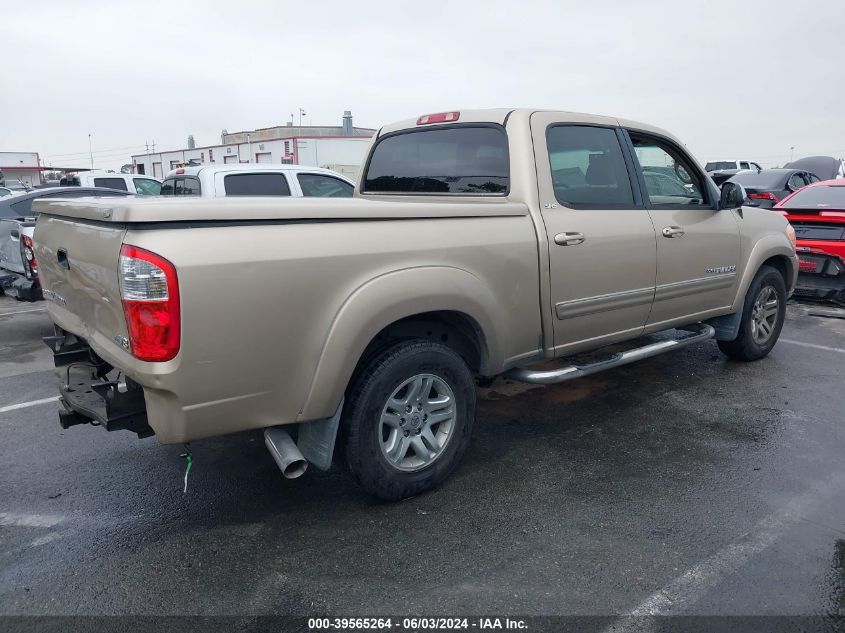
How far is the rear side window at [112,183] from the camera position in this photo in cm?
1341

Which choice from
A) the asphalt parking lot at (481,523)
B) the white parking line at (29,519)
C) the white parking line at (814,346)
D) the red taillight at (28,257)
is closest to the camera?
the asphalt parking lot at (481,523)

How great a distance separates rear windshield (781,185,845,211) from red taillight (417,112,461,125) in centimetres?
572

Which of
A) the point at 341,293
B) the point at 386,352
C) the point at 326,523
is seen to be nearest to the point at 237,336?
the point at 341,293

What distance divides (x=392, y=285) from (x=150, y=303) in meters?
1.03

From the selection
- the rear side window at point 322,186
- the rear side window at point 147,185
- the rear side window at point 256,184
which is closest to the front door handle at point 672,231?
the rear side window at point 322,186

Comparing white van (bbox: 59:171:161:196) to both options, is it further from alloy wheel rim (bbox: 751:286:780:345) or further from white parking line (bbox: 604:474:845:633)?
white parking line (bbox: 604:474:845:633)

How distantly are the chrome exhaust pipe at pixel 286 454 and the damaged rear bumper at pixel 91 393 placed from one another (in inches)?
20.6

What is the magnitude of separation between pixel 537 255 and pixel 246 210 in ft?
5.50

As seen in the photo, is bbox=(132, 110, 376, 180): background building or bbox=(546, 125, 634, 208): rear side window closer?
bbox=(546, 125, 634, 208): rear side window

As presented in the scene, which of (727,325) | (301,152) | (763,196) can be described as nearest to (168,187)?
(727,325)

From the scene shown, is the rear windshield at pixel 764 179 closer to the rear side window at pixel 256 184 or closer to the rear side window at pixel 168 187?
the rear side window at pixel 256 184

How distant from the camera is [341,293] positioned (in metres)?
2.73

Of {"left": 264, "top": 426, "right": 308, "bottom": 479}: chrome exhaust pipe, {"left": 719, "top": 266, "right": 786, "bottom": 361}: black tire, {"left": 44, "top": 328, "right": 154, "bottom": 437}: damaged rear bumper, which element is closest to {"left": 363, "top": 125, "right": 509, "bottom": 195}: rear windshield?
{"left": 264, "top": 426, "right": 308, "bottom": 479}: chrome exhaust pipe

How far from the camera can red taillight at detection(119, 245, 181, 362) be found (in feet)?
7.59
